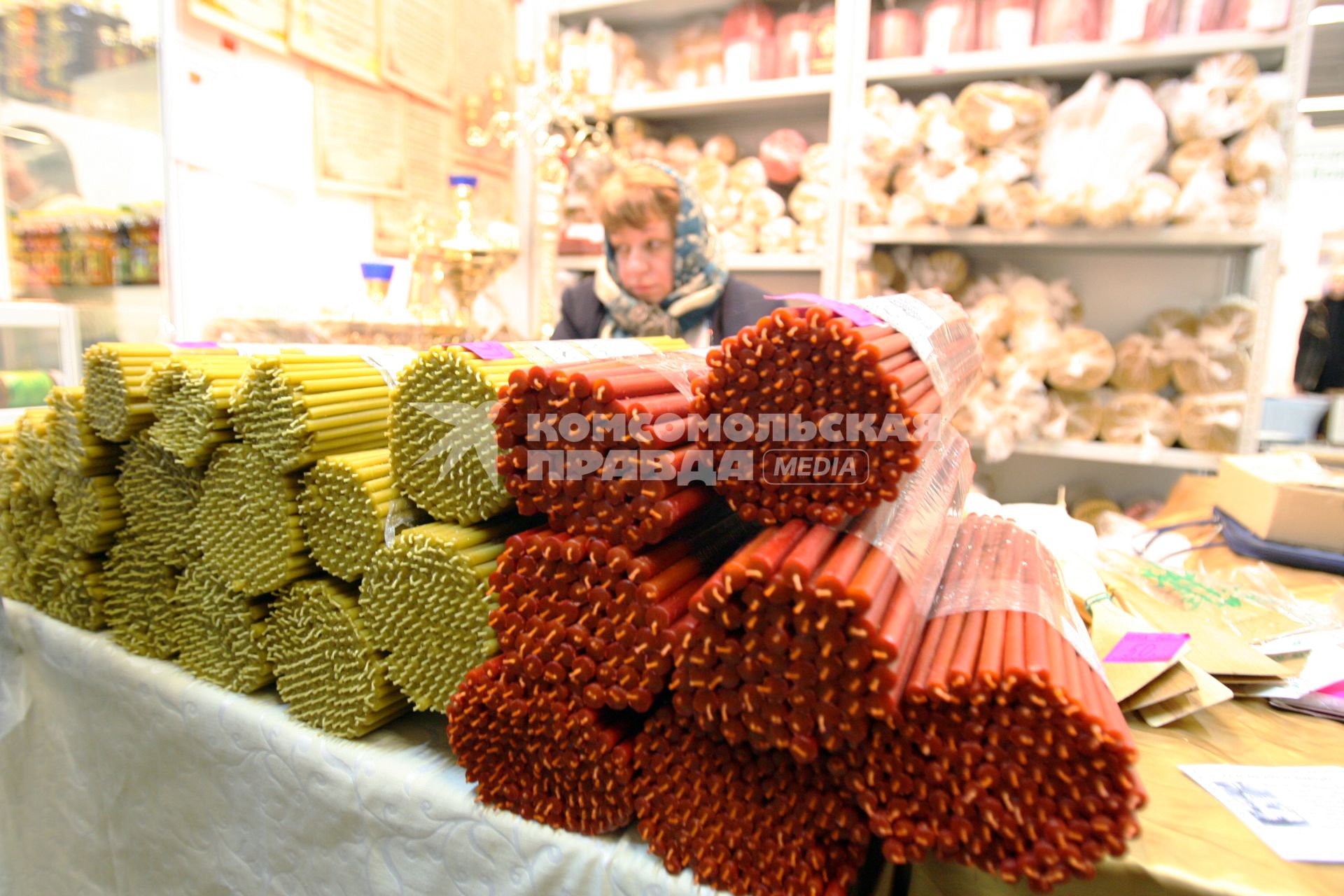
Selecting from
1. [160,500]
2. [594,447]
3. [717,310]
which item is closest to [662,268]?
[717,310]

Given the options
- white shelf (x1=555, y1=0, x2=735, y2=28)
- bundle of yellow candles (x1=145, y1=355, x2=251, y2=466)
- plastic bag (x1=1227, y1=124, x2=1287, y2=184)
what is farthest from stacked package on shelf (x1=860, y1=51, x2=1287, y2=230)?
bundle of yellow candles (x1=145, y1=355, x2=251, y2=466)

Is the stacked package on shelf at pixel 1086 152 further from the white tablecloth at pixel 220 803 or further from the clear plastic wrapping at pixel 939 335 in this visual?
the white tablecloth at pixel 220 803

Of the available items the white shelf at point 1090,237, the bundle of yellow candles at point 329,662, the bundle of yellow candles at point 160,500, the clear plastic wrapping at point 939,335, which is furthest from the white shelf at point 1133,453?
the bundle of yellow candles at point 160,500

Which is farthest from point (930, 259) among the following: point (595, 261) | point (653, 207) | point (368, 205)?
point (368, 205)

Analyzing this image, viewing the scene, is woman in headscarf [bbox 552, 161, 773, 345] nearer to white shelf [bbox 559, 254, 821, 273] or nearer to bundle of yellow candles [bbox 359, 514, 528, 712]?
white shelf [bbox 559, 254, 821, 273]

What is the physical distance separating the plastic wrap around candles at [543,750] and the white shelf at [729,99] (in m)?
2.24

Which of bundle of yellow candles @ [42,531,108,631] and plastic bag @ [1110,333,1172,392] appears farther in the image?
plastic bag @ [1110,333,1172,392]

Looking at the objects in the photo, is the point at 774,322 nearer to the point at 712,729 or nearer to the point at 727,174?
the point at 712,729

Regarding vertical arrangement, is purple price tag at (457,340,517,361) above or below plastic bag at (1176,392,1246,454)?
above

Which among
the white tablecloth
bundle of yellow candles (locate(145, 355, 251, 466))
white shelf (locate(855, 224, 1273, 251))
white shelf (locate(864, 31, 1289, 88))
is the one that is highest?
white shelf (locate(864, 31, 1289, 88))

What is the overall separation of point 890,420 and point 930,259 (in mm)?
1972

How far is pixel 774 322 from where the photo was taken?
61 centimetres

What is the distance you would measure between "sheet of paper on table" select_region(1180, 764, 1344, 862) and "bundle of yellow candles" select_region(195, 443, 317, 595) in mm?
988

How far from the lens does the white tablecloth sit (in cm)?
74
